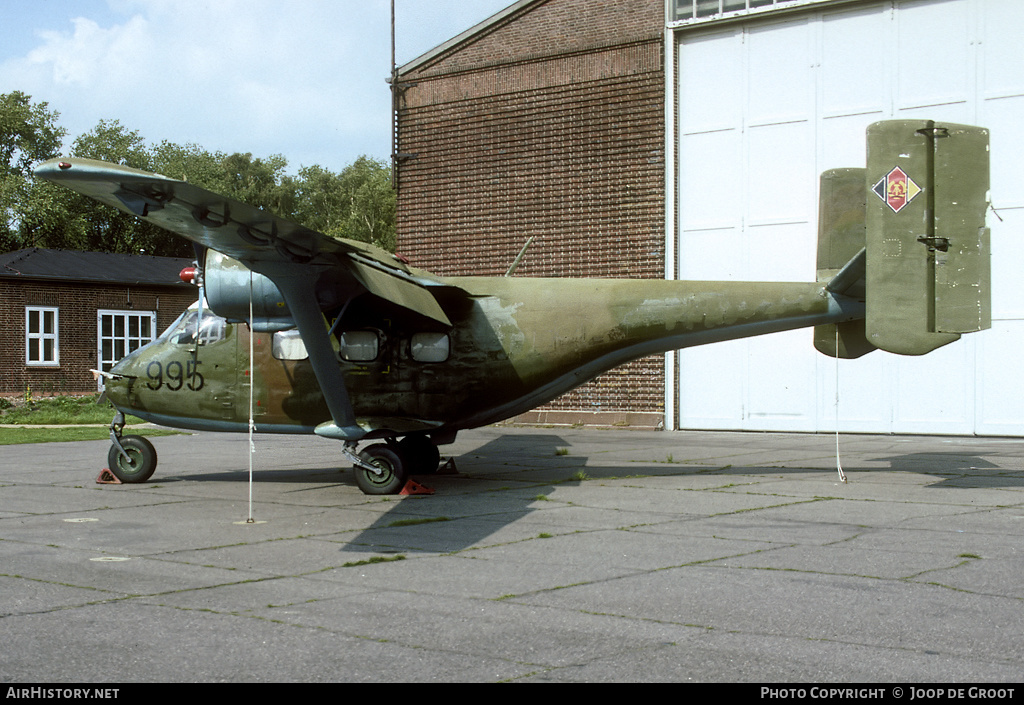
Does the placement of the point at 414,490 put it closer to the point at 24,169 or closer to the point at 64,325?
the point at 64,325

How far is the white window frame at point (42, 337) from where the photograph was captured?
37906 millimetres

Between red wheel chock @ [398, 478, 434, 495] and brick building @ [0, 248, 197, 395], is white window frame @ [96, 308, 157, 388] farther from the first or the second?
red wheel chock @ [398, 478, 434, 495]

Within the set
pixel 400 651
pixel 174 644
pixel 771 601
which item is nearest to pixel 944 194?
pixel 771 601

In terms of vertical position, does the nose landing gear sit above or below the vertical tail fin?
below

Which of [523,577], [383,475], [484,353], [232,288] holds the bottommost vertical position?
[523,577]

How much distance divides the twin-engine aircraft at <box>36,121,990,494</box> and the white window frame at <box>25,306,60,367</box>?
90.8ft

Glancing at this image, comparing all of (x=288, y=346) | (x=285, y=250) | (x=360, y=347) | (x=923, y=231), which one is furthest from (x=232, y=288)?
(x=923, y=231)

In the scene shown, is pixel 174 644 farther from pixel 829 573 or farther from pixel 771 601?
pixel 829 573

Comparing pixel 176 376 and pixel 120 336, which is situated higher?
pixel 120 336

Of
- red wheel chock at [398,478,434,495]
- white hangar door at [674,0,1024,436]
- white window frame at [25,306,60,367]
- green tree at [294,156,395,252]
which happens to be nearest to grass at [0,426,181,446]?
red wheel chock at [398,478,434,495]

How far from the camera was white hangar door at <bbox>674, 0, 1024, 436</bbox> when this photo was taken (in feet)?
64.7

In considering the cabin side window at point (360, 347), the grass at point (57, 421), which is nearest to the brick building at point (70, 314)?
the grass at point (57, 421)

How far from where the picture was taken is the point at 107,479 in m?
13.3

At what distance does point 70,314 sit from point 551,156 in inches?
958
